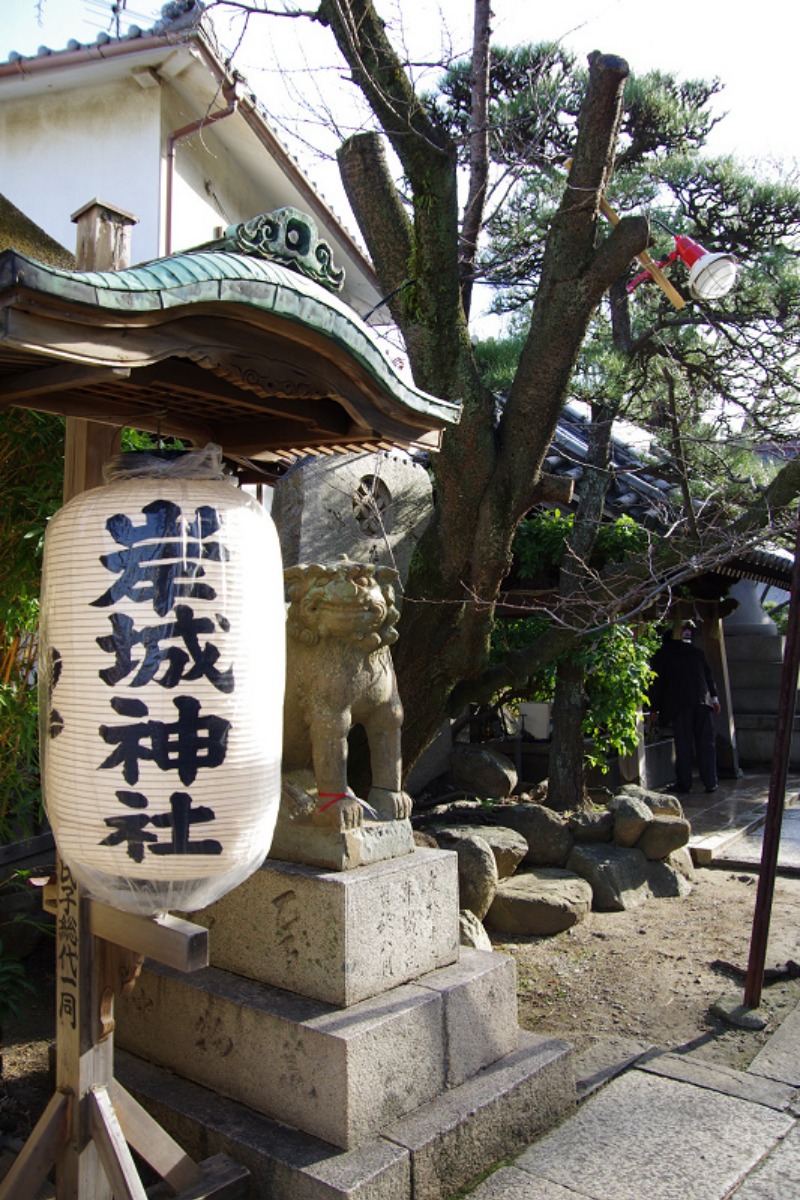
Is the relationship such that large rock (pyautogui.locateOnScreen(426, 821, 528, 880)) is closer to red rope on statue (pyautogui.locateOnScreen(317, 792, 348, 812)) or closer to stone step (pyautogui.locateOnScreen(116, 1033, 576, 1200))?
stone step (pyautogui.locateOnScreen(116, 1033, 576, 1200))

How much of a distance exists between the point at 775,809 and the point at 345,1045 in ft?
10.0

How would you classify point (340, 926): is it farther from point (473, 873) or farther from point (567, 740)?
point (567, 740)

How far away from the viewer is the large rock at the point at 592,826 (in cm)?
772

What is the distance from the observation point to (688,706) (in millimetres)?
11625

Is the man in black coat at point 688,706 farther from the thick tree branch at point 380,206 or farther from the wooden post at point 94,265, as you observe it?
the wooden post at point 94,265

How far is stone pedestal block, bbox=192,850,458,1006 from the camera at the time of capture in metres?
3.51

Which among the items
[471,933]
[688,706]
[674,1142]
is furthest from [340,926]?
[688,706]

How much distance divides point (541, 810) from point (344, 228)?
737 centimetres

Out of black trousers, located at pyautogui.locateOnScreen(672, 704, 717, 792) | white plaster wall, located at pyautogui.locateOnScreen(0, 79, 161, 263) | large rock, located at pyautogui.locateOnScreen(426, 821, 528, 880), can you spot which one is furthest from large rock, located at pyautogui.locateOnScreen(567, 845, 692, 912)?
white plaster wall, located at pyautogui.locateOnScreen(0, 79, 161, 263)

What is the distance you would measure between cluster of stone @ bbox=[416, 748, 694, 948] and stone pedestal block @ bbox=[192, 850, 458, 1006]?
6.90ft

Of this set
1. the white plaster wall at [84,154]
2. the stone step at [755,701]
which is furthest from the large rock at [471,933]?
the stone step at [755,701]

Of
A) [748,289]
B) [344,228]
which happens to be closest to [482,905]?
[748,289]

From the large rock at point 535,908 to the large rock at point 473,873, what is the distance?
41cm

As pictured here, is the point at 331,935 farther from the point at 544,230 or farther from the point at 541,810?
the point at 544,230
